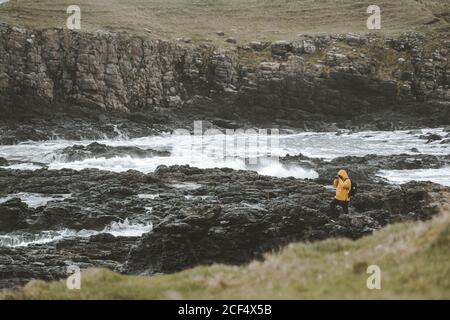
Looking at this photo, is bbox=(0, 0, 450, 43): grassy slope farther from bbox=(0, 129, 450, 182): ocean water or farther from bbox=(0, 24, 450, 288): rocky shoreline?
bbox=(0, 129, 450, 182): ocean water

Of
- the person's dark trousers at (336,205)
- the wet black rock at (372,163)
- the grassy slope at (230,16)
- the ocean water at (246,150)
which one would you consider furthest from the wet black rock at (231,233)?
the grassy slope at (230,16)

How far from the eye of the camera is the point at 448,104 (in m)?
71.6

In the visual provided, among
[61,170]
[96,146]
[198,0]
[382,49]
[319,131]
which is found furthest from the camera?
[198,0]

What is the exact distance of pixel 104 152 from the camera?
48031 mm

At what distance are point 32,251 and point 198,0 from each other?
320 feet

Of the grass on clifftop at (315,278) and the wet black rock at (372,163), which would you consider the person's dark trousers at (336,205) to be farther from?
the wet black rock at (372,163)

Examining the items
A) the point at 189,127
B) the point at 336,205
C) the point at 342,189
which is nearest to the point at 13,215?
the point at 336,205

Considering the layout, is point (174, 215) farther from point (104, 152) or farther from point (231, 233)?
point (104, 152)

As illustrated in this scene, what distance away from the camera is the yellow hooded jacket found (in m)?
19.8

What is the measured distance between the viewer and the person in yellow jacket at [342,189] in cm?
1989

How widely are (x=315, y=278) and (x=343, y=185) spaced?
11.3 metres

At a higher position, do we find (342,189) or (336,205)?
(342,189)

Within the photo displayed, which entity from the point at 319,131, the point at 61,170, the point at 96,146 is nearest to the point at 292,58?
the point at 319,131

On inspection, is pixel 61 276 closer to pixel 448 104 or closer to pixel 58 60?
pixel 58 60
